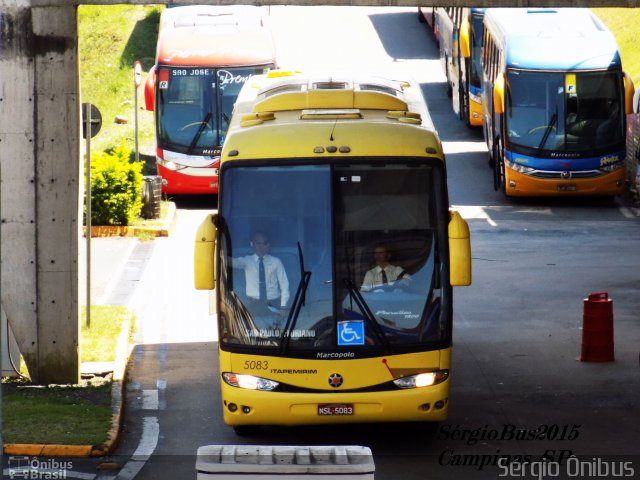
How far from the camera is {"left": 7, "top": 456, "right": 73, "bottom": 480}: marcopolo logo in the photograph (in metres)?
12.1

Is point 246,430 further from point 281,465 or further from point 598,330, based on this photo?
point 281,465

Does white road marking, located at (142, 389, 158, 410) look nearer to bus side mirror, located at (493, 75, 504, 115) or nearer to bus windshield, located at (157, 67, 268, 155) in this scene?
bus windshield, located at (157, 67, 268, 155)

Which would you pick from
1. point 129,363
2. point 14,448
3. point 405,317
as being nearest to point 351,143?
point 405,317

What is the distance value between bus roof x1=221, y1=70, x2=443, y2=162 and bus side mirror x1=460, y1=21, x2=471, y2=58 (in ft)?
62.4

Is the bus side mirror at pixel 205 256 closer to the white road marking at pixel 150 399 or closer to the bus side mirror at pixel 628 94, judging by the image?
the white road marking at pixel 150 399

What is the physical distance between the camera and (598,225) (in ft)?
88.4

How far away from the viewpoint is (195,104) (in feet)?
95.8

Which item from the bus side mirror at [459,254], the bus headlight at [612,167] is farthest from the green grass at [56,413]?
the bus headlight at [612,167]

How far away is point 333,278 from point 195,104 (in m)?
16.9

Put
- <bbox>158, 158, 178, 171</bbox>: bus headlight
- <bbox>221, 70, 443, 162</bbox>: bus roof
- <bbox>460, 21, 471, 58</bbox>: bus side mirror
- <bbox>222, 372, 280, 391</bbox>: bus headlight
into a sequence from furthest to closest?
1. <bbox>460, 21, 471, 58</bbox>: bus side mirror
2. <bbox>158, 158, 178, 171</bbox>: bus headlight
3. <bbox>221, 70, 443, 162</bbox>: bus roof
4. <bbox>222, 372, 280, 391</bbox>: bus headlight

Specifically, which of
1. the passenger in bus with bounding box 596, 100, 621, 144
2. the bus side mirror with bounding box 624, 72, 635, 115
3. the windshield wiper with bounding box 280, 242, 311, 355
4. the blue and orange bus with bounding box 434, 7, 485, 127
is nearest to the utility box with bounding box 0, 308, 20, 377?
the windshield wiper with bounding box 280, 242, 311, 355

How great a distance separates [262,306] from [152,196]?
45.4 ft

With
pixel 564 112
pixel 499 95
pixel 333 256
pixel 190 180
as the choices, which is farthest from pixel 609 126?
pixel 333 256

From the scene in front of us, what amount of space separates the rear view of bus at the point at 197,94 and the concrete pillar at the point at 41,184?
45.5 feet
